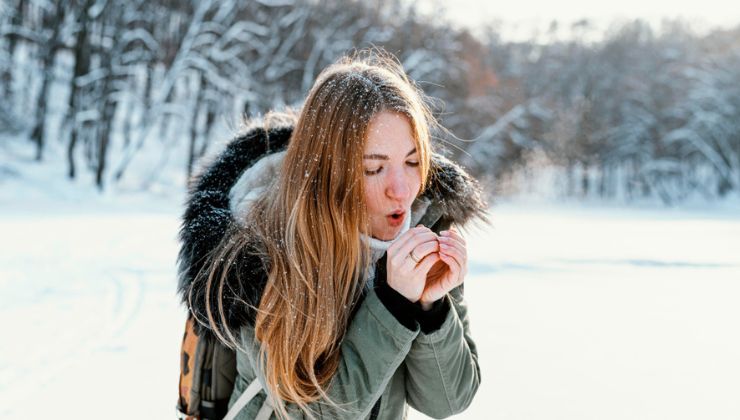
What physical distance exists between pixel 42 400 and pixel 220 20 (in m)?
23.3

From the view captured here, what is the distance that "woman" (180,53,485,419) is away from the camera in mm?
1370

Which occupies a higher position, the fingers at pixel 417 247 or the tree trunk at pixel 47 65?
the tree trunk at pixel 47 65

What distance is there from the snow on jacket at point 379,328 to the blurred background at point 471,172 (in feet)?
0.83

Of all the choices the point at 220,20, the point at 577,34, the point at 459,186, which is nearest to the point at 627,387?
the point at 459,186

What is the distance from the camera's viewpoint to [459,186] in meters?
1.88

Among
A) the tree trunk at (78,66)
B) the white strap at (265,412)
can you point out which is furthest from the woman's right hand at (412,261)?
the tree trunk at (78,66)

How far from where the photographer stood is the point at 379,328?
1365 mm

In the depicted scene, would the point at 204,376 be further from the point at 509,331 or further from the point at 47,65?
the point at 47,65

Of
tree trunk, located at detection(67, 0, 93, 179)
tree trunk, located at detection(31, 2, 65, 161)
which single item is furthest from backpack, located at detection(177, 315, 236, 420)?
tree trunk, located at detection(31, 2, 65, 161)

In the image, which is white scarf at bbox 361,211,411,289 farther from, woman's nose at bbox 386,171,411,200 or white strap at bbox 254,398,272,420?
white strap at bbox 254,398,272,420

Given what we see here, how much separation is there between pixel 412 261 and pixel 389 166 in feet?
1.17

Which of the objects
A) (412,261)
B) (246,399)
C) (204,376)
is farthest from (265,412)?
(412,261)

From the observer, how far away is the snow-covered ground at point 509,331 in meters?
3.60

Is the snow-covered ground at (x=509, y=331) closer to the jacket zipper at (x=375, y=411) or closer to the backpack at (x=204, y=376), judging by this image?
the jacket zipper at (x=375, y=411)
